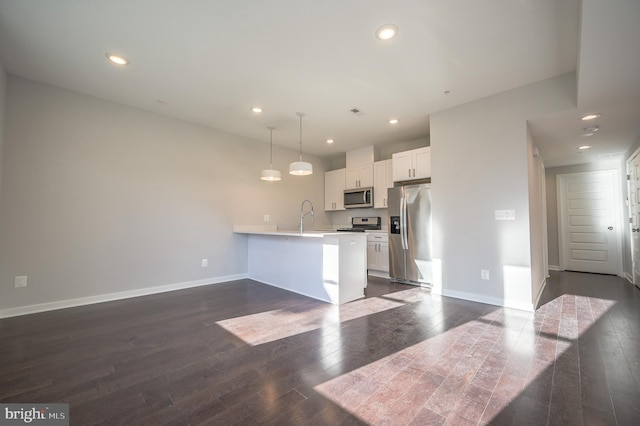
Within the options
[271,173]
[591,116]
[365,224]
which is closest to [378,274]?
[365,224]

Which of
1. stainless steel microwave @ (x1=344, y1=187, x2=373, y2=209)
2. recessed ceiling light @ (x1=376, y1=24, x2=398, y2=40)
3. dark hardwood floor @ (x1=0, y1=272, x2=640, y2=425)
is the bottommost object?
dark hardwood floor @ (x1=0, y1=272, x2=640, y2=425)

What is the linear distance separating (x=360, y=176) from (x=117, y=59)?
4.54 metres

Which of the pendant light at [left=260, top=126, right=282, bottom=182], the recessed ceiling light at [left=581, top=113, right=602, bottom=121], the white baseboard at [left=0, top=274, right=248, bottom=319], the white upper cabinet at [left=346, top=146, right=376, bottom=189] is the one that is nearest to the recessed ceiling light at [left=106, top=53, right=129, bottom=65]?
the pendant light at [left=260, top=126, right=282, bottom=182]

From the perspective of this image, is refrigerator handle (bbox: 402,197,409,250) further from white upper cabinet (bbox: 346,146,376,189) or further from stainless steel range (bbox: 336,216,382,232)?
white upper cabinet (bbox: 346,146,376,189)

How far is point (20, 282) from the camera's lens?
3092 millimetres

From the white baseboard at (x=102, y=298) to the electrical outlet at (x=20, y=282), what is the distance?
254mm

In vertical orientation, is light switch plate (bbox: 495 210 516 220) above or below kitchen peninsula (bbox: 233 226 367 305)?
above

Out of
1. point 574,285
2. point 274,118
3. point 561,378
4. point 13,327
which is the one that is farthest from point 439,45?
point 13,327

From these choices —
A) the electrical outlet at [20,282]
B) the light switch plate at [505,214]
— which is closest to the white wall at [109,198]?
the electrical outlet at [20,282]

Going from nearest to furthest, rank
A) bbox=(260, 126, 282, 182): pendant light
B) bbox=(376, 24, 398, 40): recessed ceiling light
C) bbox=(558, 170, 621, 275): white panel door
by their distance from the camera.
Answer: bbox=(376, 24, 398, 40): recessed ceiling light → bbox=(260, 126, 282, 182): pendant light → bbox=(558, 170, 621, 275): white panel door

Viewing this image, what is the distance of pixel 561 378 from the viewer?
182 cm

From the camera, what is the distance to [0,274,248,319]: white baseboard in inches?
121

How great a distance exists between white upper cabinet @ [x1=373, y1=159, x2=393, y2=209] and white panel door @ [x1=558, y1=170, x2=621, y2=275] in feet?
13.3

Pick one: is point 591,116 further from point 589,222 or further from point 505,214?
point 589,222
